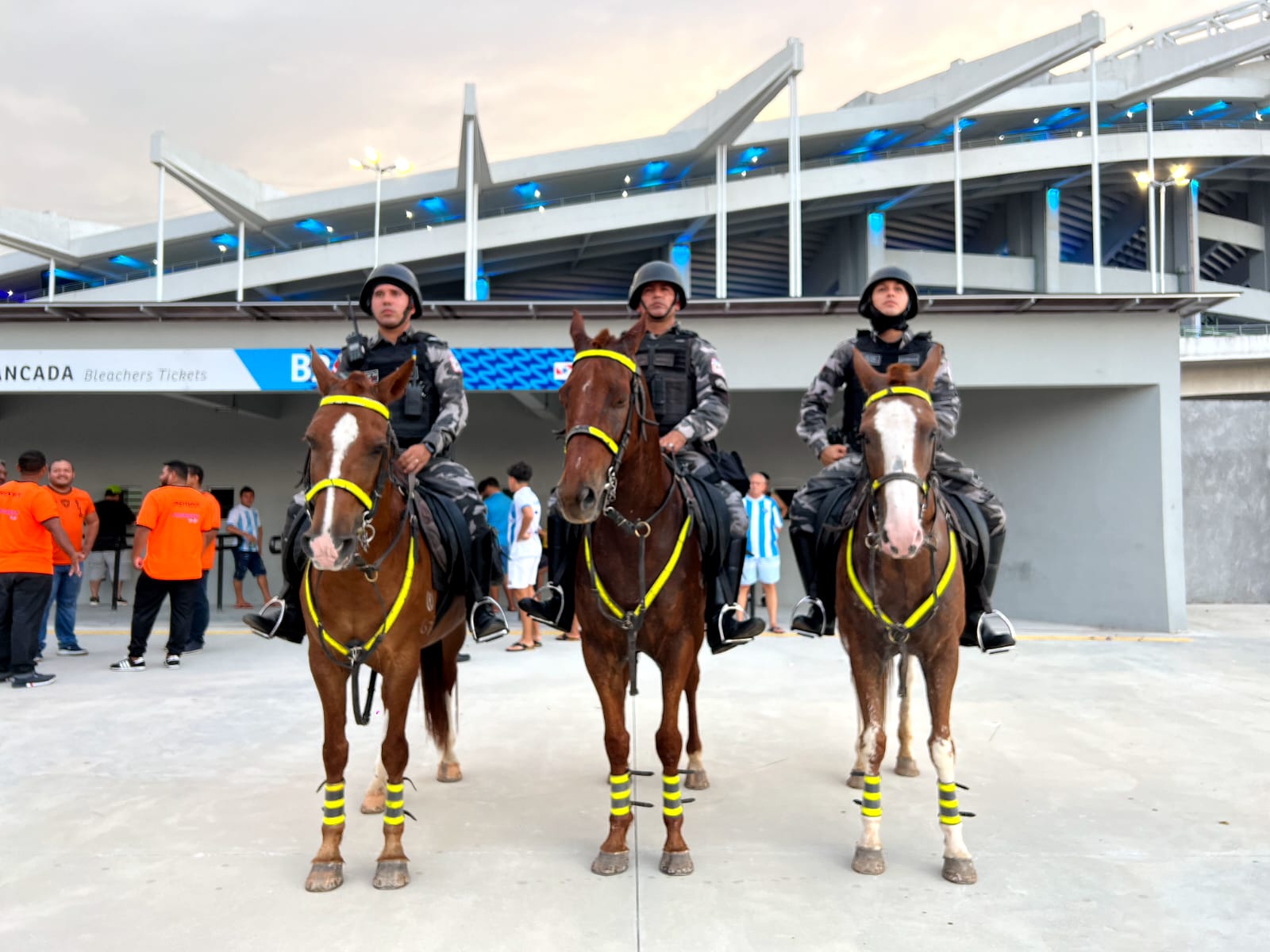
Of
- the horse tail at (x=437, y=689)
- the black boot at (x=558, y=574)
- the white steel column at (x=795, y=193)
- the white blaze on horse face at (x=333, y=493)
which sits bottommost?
the horse tail at (x=437, y=689)

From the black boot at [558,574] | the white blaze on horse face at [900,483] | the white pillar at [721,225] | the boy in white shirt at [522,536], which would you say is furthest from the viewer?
the white pillar at [721,225]

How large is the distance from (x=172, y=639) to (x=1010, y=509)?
459 inches

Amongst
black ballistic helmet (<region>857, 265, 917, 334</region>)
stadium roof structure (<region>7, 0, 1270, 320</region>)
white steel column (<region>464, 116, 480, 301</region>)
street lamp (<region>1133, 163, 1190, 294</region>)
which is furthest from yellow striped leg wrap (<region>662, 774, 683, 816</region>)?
street lamp (<region>1133, 163, 1190, 294</region>)

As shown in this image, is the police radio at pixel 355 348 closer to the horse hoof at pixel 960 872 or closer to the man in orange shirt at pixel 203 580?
the horse hoof at pixel 960 872

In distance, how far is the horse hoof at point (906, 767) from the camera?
528 cm

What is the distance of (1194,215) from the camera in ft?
108

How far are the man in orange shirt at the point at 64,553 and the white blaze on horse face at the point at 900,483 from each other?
874cm

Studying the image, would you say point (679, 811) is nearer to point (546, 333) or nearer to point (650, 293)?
point (650, 293)

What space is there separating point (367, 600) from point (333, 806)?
3.13 ft

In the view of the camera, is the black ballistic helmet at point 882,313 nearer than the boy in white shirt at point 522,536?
Yes

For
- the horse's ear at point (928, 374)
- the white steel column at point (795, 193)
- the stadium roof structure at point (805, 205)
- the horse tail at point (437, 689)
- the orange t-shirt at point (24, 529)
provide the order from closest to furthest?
the horse's ear at point (928, 374), the horse tail at point (437, 689), the orange t-shirt at point (24, 529), the white steel column at point (795, 193), the stadium roof structure at point (805, 205)

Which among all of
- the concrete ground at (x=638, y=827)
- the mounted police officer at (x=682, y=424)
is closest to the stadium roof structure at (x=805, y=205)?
the concrete ground at (x=638, y=827)

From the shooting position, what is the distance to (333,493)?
317 centimetres

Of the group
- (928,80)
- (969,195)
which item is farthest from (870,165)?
(969,195)
